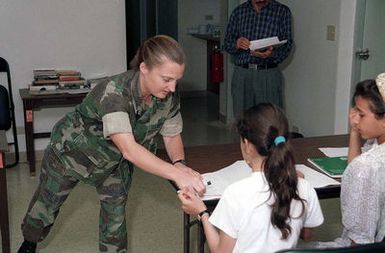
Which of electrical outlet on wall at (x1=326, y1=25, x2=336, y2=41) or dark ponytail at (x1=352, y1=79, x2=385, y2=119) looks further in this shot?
electrical outlet on wall at (x1=326, y1=25, x2=336, y2=41)

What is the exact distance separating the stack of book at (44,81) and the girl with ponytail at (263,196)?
283 centimetres

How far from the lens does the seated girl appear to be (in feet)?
4.91

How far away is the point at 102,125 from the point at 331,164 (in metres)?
0.93

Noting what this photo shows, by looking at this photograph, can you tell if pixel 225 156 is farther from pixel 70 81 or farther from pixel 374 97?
pixel 70 81

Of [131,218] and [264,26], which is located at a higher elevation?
[264,26]

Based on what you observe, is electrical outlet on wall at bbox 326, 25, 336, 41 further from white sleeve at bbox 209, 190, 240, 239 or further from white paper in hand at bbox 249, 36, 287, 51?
white sleeve at bbox 209, 190, 240, 239

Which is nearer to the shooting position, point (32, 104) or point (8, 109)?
point (32, 104)

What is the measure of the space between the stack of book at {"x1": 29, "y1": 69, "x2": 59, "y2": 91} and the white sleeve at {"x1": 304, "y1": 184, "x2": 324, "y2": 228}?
2905mm

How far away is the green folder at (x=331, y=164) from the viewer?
6.31 feet

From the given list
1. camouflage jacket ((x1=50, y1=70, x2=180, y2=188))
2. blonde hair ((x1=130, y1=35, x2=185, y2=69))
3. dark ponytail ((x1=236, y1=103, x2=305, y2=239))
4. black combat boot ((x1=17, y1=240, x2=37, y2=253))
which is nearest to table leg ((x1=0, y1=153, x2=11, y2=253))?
black combat boot ((x1=17, y1=240, x2=37, y2=253))

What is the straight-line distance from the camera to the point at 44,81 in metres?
3.98

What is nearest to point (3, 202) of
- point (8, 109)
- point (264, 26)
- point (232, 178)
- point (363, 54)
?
point (232, 178)

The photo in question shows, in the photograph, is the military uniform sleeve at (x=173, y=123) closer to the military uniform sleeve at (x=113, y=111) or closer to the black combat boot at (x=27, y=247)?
the military uniform sleeve at (x=113, y=111)

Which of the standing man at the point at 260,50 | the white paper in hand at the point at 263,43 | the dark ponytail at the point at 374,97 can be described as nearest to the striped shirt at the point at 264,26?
the standing man at the point at 260,50
